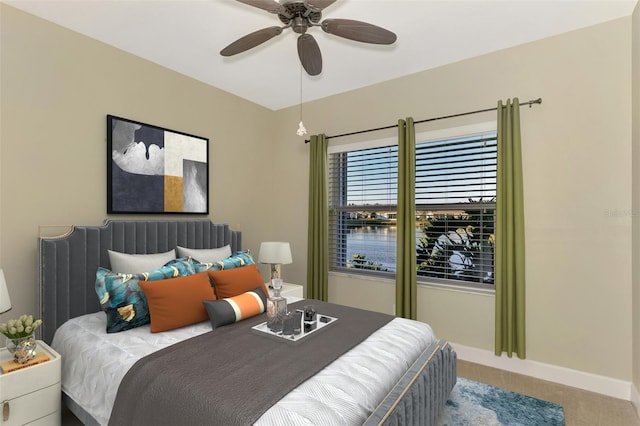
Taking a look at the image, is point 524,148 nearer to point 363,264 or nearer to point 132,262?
point 363,264

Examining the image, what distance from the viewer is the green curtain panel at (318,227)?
12.9ft

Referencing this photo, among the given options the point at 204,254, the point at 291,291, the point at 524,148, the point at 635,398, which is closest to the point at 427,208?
the point at 524,148

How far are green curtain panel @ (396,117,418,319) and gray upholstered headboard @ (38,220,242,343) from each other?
90.1 inches

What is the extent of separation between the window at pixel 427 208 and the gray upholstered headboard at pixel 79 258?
206cm

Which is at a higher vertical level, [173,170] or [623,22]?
[623,22]

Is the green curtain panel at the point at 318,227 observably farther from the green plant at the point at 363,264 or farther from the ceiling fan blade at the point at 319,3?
the ceiling fan blade at the point at 319,3

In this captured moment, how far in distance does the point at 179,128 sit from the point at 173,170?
45 centimetres

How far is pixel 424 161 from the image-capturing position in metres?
3.43

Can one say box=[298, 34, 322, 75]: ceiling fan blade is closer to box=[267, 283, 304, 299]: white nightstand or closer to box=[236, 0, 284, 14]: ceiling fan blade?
box=[236, 0, 284, 14]: ceiling fan blade

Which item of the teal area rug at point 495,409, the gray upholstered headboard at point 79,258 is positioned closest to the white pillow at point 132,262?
the gray upholstered headboard at point 79,258

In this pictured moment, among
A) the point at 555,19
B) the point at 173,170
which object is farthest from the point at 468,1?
the point at 173,170

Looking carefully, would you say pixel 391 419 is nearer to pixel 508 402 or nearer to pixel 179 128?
pixel 508 402

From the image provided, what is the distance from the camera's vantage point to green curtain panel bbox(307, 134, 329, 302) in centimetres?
393

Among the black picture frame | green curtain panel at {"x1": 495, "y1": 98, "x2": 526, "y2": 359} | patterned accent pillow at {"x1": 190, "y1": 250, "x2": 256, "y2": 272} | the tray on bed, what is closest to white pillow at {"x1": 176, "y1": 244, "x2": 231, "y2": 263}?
patterned accent pillow at {"x1": 190, "y1": 250, "x2": 256, "y2": 272}
